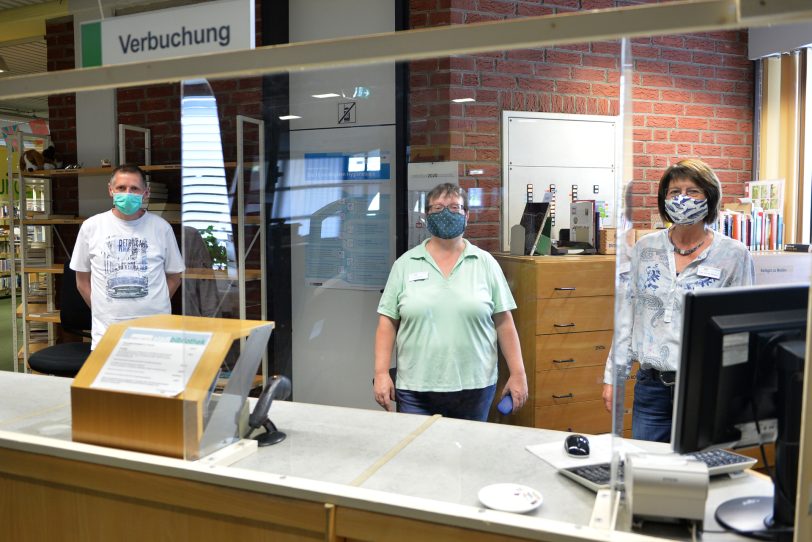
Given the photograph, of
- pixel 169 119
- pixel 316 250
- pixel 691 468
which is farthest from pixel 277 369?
pixel 169 119

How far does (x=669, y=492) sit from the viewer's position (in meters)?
1.22

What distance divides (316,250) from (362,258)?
162mm

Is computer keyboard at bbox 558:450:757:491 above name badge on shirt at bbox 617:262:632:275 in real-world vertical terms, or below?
below

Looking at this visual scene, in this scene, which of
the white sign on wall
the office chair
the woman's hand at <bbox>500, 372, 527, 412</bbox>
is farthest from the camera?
the office chair

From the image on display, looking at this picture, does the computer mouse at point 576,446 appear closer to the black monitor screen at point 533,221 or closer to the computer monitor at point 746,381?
the computer monitor at point 746,381

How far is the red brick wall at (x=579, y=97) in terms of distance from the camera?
7.36 feet

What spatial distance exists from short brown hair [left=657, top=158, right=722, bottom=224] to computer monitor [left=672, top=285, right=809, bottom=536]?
82 cm

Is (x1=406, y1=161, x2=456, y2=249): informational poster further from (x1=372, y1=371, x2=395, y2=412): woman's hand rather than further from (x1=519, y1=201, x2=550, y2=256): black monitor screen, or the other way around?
(x1=519, y1=201, x2=550, y2=256): black monitor screen

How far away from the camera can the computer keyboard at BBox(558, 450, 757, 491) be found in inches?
55.9

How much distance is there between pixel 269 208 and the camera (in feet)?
7.17

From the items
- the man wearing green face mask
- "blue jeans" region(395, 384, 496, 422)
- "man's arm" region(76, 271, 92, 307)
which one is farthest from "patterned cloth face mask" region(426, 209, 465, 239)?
"man's arm" region(76, 271, 92, 307)

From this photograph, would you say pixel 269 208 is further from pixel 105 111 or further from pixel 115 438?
pixel 105 111

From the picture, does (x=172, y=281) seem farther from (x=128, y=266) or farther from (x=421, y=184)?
(x=421, y=184)

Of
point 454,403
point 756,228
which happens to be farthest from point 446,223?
point 756,228
